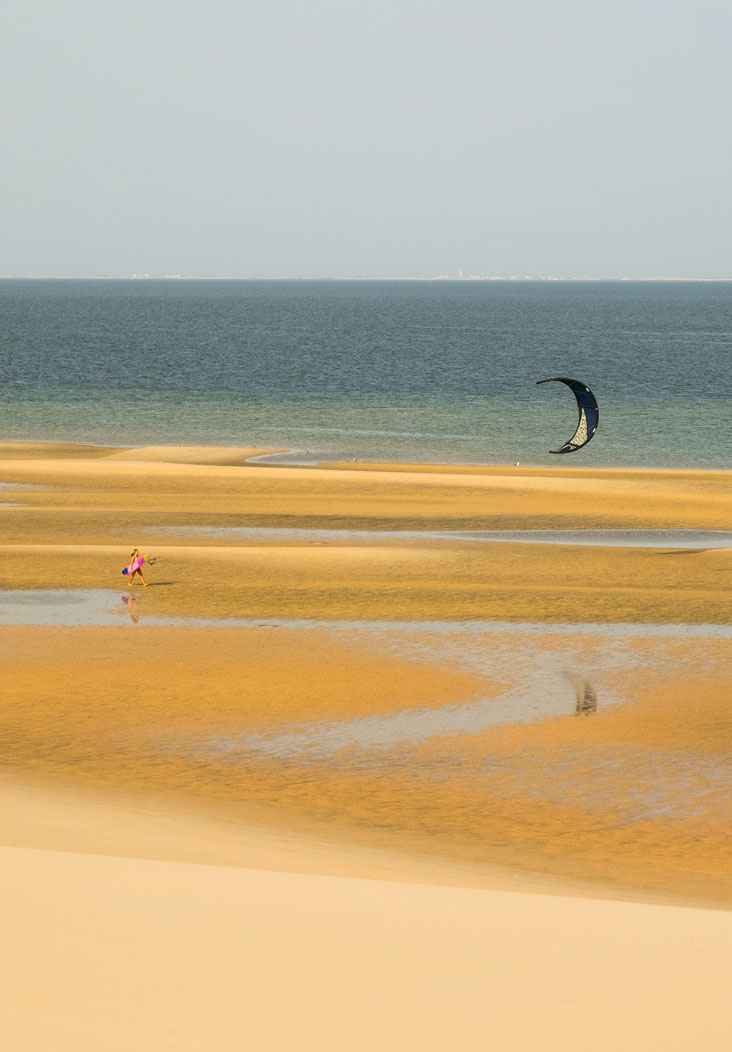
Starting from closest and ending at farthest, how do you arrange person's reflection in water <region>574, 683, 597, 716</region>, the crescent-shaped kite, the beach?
the beach < person's reflection in water <region>574, 683, 597, 716</region> < the crescent-shaped kite

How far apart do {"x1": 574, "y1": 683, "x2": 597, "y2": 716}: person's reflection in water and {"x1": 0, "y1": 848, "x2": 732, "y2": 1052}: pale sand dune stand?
28.4 ft

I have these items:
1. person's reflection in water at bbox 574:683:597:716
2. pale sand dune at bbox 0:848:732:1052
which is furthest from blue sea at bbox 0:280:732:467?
pale sand dune at bbox 0:848:732:1052

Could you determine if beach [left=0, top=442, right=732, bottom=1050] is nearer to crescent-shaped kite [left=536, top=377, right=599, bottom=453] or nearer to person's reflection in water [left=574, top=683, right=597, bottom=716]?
person's reflection in water [left=574, top=683, right=597, bottom=716]

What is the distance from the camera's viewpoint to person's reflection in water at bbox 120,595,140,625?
2631cm

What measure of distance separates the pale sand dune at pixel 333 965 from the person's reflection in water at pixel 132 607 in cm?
1374

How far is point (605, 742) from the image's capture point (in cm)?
1944

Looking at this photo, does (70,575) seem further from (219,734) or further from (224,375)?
(224,375)

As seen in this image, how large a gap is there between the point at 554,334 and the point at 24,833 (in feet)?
511

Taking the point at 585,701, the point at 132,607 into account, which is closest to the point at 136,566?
the point at 132,607

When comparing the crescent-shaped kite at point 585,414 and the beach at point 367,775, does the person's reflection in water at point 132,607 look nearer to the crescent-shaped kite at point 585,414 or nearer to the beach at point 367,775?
the beach at point 367,775

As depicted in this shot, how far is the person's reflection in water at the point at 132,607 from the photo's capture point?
2631 cm

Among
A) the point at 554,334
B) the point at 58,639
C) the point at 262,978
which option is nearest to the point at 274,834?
the point at 262,978

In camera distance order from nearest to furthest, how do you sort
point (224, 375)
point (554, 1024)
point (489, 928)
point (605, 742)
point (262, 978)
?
point (554, 1024)
point (262, 978)
point (489, 928)
point (605, 742)
point (224, 375)

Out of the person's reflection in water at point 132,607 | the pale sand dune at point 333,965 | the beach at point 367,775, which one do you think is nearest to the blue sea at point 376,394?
the beach at point 367,775
